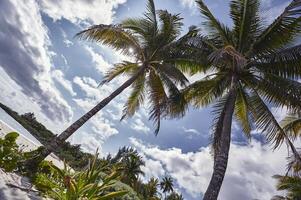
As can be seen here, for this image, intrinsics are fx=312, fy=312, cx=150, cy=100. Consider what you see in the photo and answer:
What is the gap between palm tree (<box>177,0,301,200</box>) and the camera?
9930 millimetres

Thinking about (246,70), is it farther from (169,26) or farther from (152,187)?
(152,187)

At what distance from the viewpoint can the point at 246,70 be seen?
37.7 feet

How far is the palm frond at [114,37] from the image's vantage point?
13328 millimetres

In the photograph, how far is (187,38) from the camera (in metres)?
13.0

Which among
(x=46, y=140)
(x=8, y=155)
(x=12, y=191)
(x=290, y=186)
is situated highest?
(x=290, y=186)

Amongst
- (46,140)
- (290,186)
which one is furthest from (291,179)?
(46,140)

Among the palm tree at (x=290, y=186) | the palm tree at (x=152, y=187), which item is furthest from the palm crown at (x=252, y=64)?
the palm tree at (x=152, y=187)

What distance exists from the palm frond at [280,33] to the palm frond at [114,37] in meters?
5.58

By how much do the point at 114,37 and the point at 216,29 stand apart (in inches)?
185

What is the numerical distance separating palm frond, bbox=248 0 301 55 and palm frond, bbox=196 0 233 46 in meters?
1.18

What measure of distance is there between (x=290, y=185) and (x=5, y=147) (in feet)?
50.0

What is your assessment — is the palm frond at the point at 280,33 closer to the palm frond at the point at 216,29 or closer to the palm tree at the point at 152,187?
the palm frond at the point at 216,29

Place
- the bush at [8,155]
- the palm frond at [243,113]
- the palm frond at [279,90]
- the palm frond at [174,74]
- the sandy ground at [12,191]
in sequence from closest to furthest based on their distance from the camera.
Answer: the sandy ground at [12,191], the bush at [8,155], the palm frond at [279,90], the palm frond at [243,113], the palm frond at [174,74]

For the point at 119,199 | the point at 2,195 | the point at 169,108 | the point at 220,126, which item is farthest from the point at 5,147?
the point at 220,126
